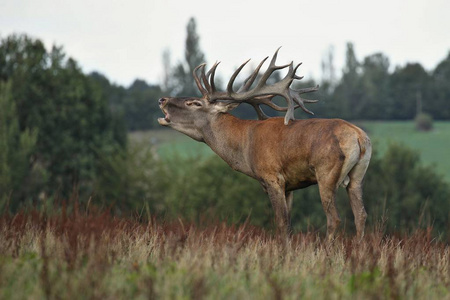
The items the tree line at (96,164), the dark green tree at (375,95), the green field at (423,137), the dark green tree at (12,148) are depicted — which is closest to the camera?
the dark green tree at (12,148)

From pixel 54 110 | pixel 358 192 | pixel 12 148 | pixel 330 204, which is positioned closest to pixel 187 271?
pixel 330 204

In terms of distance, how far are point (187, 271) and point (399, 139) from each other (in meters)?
84.1

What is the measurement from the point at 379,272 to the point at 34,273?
9.46ft

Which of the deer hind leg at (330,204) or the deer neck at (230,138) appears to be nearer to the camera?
the deer hind leg at (330,204)

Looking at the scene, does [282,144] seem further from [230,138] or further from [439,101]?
[439,101]

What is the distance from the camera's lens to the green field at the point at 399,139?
79.7m

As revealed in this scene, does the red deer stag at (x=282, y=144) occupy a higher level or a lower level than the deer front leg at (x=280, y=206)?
higher

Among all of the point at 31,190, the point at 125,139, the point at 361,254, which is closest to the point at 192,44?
the point at 125,139

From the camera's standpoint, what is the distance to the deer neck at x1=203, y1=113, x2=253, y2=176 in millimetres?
8875

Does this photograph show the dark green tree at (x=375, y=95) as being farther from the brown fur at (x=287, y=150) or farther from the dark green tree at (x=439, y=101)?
the brown fur at (x=287, y=150)

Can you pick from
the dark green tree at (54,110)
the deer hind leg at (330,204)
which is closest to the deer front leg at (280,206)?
the deer hind leg at (330,204)

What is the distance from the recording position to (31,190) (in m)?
38.3

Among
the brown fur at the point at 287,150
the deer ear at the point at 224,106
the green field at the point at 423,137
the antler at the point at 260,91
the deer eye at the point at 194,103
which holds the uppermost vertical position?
the antler at the point at 260,91

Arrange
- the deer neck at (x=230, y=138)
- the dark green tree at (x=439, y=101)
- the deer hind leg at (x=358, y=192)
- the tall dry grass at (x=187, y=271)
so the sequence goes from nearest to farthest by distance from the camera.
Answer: the tall dry grass at (x=187, y=271), the deer hind leg at (x=358, y=192), the deer neck at (x=230, y=138), the dark green tree at (x=439, y=101)
